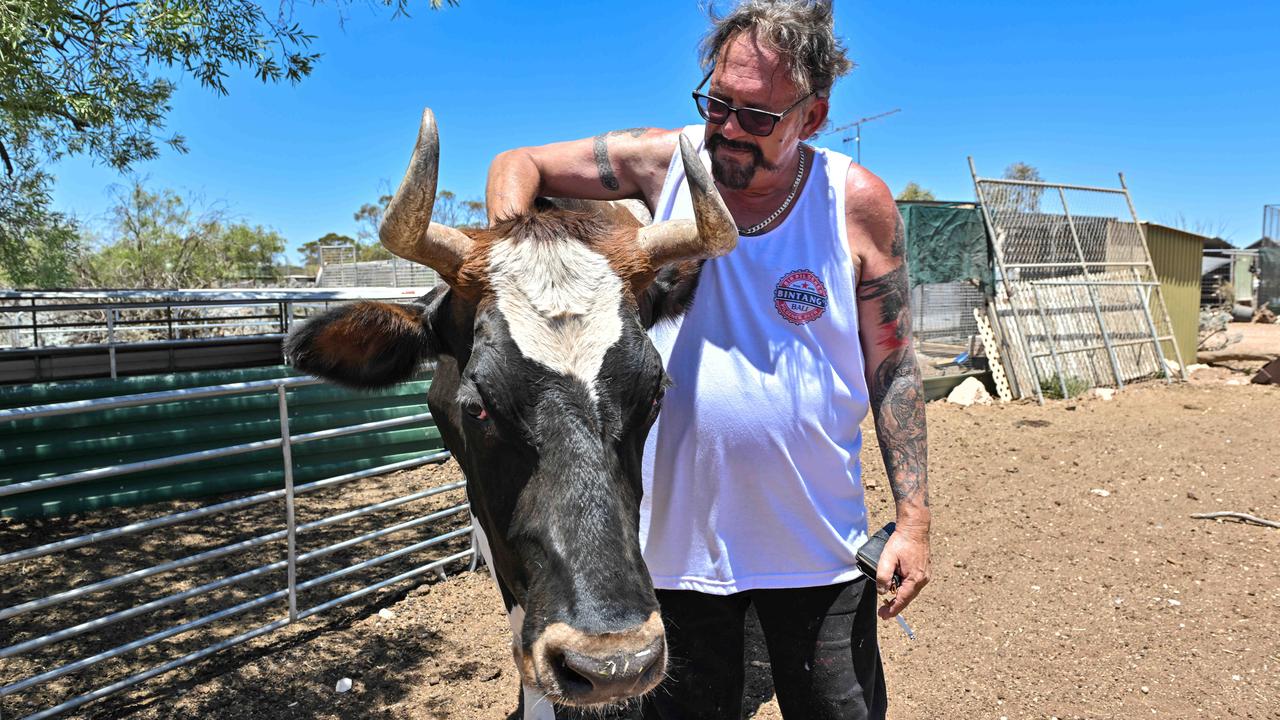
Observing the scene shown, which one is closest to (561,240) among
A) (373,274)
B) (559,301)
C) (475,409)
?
(559,301)

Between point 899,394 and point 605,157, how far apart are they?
3.92 ft

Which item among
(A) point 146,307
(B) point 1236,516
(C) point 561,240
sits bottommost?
(B) point 1236,516

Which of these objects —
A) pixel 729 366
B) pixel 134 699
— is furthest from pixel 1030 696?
pixel 134 699

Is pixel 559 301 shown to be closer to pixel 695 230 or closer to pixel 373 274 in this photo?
pixel 695 230

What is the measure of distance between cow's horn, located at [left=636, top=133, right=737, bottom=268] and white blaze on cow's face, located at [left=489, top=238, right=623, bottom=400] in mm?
167

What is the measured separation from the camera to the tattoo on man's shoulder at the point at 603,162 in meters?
2.48

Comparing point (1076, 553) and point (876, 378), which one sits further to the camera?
point (1076, 553)

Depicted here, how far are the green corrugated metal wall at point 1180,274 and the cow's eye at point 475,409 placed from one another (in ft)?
57.7

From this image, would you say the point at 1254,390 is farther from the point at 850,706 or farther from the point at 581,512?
the point at 581,512

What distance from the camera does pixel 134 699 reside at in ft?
13.8

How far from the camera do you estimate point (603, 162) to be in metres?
2.48

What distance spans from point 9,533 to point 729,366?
734cm

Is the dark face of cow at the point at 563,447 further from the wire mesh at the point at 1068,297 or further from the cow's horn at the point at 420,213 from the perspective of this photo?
the wire mesh at the point at 1068,297

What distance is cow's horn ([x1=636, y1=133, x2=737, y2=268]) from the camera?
74.9 inches
